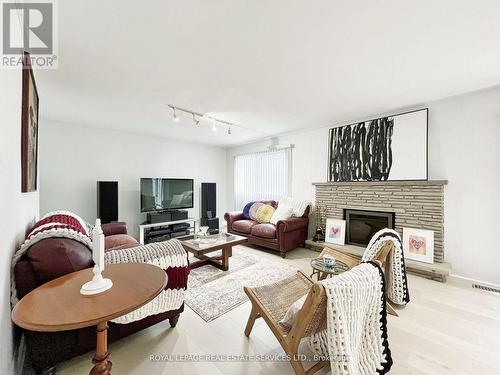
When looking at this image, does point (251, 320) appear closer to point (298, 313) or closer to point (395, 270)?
point (298, 313)

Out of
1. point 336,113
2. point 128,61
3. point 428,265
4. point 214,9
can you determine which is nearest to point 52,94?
point 128,61

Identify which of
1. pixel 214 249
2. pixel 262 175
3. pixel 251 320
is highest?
pixel 262 175

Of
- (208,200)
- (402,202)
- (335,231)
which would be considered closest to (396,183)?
(402,202)

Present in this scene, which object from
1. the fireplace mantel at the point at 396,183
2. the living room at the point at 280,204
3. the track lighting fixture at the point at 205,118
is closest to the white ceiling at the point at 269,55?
the living room at the point at 280,204

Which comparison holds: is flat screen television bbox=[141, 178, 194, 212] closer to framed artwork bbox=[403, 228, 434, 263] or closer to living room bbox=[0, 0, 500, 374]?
living room bbox=[0, 0, 500, 374]

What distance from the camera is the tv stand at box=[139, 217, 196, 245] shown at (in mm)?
4188

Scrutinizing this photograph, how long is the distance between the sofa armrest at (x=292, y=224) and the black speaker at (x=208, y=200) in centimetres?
237

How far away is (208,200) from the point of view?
549 cm

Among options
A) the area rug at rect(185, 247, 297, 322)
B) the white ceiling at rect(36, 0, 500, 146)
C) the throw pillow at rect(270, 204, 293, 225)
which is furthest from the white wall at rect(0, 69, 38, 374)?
the throw pillow at rect(270, 204, 293, 225)

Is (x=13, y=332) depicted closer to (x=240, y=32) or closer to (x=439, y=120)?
(x=240, y=32)

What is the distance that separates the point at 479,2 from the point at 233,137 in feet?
13.6

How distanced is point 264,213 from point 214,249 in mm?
1879

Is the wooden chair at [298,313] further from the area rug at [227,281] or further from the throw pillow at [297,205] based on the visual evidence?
the throw pillow at [297,205]

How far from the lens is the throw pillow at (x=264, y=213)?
14.4 ft
